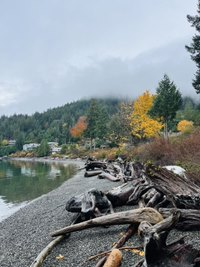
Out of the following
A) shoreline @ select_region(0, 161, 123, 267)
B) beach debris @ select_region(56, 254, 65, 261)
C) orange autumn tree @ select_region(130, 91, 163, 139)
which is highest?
orange autumn tree @ select_region(130, 91, 163, 139)

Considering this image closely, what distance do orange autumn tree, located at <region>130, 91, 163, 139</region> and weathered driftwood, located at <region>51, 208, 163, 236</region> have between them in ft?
104

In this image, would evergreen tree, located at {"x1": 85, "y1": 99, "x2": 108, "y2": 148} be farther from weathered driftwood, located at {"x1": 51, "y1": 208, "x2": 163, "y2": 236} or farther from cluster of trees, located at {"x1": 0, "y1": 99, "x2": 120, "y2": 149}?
weathered driftwood, located at {"x1": 51, "y1": 208, "x2": 163, "y2": 236}

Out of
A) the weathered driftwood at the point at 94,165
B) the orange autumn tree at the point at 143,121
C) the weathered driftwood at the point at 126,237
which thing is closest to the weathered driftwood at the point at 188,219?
the weathered driftwood at the point at 126,237

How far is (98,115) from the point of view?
235 ft

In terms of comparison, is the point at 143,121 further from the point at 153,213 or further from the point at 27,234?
the point at 153,213

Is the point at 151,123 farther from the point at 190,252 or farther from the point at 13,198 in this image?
the point at 190,252

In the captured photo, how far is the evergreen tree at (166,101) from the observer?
42.2 metres

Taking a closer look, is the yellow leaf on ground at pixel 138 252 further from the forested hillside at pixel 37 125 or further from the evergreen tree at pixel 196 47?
the forested hillside at pixel 37 125

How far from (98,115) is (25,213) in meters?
59.0

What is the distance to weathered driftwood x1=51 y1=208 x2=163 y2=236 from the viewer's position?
22.2ft

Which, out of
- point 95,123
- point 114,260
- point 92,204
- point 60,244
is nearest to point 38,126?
point 95,123

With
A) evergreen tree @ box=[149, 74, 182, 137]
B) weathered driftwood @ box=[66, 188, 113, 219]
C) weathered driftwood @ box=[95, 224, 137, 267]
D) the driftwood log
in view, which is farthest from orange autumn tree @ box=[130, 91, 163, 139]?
weathered driftwood @ box=[95, 224, 137, 267]

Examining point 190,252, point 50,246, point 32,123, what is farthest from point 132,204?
point 32,123

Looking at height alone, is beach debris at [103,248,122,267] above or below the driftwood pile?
below
